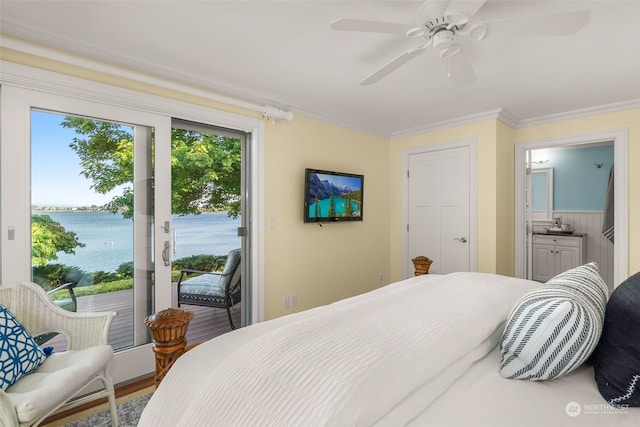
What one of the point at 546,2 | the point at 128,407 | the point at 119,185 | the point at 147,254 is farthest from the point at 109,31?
the point at 546,2

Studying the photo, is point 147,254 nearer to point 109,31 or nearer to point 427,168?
point 109,31

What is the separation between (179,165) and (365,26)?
192 cm

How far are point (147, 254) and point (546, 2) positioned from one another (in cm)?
304

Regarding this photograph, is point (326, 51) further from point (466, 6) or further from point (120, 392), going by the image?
point (120, 392)

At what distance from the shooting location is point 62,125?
7.04 ft

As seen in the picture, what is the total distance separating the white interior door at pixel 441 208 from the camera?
3.76 metres

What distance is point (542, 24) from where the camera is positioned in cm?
146

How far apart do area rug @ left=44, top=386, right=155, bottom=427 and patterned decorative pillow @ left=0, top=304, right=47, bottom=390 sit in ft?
1.71

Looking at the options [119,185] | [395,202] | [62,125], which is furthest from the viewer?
[395,202]

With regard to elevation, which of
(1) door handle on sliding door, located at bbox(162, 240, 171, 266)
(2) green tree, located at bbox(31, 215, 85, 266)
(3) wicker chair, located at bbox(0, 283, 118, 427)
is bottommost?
(3) wicker chair, located at bbox(0, 283, 118, 427)

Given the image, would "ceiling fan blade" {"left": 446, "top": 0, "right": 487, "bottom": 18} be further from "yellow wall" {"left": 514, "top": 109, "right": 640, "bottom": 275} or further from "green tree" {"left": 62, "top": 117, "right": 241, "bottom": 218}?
"yellow wall" {"left": 514, "top": 109, "right": 640, "bottom": 275}

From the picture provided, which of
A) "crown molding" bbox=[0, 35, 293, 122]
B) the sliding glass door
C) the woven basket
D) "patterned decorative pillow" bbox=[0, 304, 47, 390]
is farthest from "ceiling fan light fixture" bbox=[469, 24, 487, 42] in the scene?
"patterned decorative pillow" bbox=[0, 304, 47, 390]

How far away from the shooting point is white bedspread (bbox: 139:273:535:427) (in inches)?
32.3

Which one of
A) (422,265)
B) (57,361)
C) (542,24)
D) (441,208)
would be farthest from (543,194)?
(57,361)
